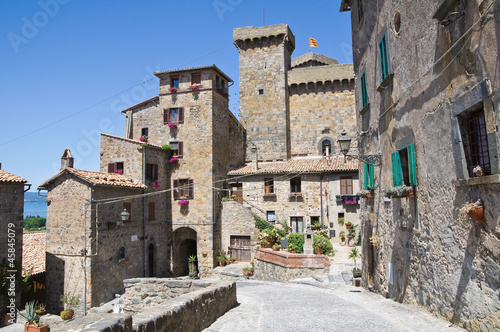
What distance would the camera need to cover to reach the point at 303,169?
26.9 m

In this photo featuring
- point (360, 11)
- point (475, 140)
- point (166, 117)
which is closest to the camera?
point (475, 140)

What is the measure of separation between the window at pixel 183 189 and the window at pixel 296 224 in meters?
7.38

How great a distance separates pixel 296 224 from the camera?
2677 centimetres

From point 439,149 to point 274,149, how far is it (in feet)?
79.8

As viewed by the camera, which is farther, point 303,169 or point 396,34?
point 303,169

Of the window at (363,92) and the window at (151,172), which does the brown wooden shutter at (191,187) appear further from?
the window at (363,92)

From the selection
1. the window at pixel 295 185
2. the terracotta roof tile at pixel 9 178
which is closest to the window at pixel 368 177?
the window at pixel 295 185

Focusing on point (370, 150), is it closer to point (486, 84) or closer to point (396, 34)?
point (396, 34)

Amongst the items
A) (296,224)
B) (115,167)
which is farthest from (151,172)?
(296,224)

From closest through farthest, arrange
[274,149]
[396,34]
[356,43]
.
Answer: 1. [396,34]
2. [356,43]
3. [274,149]

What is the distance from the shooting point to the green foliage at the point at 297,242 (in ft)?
74.4

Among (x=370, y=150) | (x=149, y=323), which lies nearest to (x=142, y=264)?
(x=370, y=150)

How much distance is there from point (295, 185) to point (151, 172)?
10.1 meters

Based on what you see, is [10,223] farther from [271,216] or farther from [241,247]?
[271,216]
